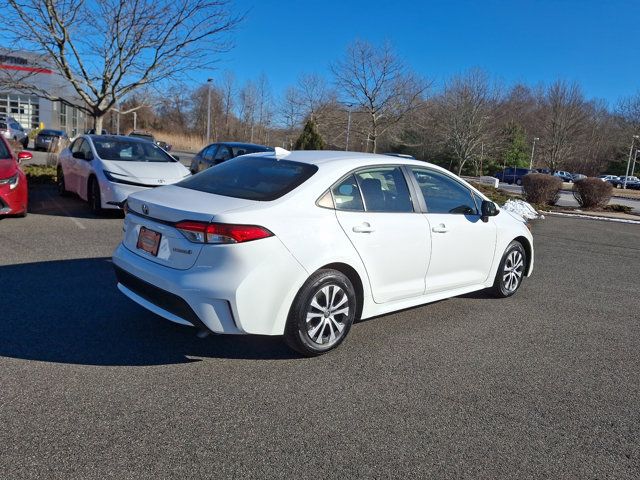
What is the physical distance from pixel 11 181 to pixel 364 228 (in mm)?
6249

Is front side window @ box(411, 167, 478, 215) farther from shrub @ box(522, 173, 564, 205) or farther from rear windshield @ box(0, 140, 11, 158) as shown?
shrub @ box(522, 173, 564, 205)

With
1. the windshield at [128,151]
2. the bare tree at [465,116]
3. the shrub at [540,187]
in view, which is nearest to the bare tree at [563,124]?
the bare tree at [465,116]

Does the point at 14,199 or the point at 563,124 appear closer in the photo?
the point at 14,199

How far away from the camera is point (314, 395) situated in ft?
11.1

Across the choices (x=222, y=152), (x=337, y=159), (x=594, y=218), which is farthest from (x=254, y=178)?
(x=594, y=218)

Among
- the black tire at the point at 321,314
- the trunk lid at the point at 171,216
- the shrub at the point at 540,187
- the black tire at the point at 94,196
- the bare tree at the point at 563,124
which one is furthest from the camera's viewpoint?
the bare tree at the point at 563,124

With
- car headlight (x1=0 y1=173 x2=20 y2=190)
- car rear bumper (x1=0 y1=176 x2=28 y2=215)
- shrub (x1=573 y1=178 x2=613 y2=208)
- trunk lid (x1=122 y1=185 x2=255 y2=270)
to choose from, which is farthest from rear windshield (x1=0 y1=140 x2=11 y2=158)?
shrub (x1=573 y1=178 x2=613 y2=208)

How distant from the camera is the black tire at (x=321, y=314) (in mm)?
3732

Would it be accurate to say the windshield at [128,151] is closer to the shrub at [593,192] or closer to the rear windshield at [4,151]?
the rear windshield at [4,151]

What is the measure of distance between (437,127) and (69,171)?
1110 inches

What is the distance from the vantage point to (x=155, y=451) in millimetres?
2689

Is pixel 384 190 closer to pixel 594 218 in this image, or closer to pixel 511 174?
pixel 594 218

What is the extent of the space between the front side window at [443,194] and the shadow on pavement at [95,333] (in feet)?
6.17

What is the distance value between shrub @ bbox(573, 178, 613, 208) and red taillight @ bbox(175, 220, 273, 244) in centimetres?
1811
